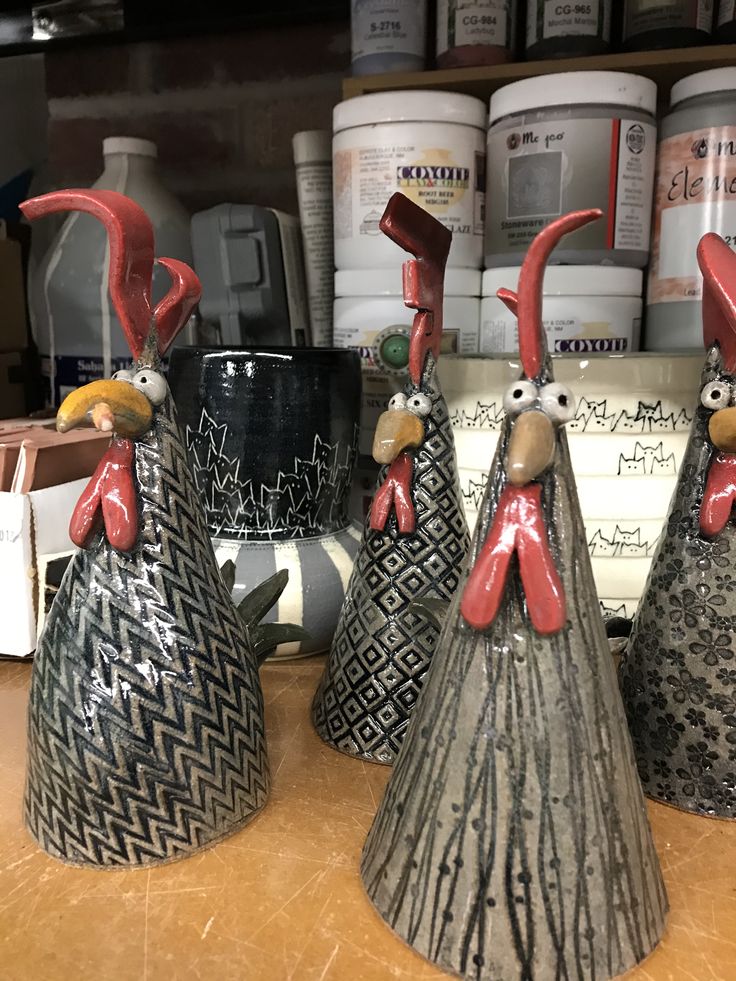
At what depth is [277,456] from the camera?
0.63 m

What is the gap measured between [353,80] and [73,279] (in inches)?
14.1

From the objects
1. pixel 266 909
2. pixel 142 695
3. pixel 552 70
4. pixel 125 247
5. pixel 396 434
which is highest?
pixel 552 70

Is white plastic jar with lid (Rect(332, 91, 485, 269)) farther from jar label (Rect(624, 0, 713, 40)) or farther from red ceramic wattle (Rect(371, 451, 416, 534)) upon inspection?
red ceramic wattle (Rect(371, 451, 416, 534))

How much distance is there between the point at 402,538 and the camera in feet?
1.63

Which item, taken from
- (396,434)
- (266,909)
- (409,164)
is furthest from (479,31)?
(266,909)

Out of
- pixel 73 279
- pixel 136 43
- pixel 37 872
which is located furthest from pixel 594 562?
pixel 136 43

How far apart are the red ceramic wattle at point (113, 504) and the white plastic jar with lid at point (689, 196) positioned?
0.55 m

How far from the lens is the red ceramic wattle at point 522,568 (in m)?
0.33

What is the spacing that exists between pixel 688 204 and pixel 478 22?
27cm

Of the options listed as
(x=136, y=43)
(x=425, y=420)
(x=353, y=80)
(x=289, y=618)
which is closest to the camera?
(x=425, y=420)

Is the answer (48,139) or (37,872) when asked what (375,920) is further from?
(48,139)

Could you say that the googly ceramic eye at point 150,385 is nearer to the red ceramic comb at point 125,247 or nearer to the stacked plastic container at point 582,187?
the red ceramic comb at point 125,247

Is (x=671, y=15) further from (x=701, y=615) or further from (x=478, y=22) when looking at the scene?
(x=701, y=615)

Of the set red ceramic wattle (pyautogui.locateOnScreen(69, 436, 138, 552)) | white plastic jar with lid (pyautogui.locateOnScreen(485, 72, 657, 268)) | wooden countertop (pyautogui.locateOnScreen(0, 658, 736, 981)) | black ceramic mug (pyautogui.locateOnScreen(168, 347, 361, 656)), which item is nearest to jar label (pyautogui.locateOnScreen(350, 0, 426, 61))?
white plastic jar with lid (pyautogui.locateOnScreen(485, 72, 657, 268))
